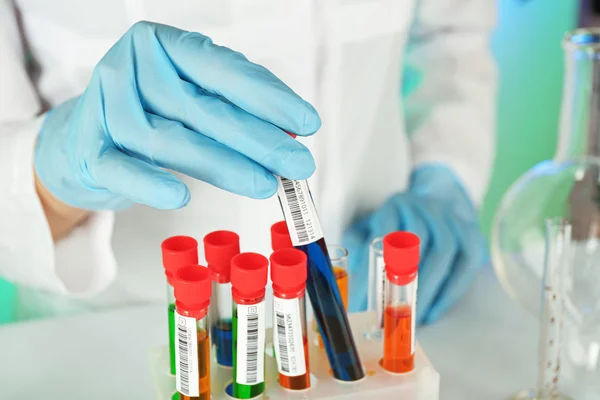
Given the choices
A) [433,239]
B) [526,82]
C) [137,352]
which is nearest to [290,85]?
[433,239]

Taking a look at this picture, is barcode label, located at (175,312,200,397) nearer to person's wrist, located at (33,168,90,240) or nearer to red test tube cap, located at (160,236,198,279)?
red test tube cap, located at (160,236,198,279)

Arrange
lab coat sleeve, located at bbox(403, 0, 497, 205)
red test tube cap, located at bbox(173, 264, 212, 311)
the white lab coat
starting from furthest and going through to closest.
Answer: lab coat sleeve, located at bbox(403, 0, 497, 205) → the white lab coat → red test tube cap, located at bbox(173, 264, 212, 311)

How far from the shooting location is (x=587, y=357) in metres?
0.77

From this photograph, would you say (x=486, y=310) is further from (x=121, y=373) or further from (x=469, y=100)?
(x=121, y=373)

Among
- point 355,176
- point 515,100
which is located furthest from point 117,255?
point 515,100

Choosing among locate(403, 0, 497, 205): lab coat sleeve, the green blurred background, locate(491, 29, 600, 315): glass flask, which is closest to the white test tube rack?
locate(491, 29, 600, 315): glass flask

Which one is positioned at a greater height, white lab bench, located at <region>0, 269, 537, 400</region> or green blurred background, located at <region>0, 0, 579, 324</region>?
green blurred background, located at <region>0, 0, 579, 324</region>

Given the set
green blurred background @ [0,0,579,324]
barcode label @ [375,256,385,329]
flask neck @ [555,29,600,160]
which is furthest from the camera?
green blurred background @ [0,0,579,324]

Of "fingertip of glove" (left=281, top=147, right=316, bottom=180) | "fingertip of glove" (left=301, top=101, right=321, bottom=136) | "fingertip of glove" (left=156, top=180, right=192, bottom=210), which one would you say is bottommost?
"fingertip of glove" (left=156, top=180, right=192, bottom=210)

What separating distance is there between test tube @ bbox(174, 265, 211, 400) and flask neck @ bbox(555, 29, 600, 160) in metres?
0.45

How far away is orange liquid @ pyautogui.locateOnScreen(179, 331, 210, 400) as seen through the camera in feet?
1.76

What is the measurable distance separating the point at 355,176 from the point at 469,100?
8.9 inches

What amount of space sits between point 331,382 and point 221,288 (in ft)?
0.38

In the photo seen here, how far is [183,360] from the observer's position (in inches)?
20.6
